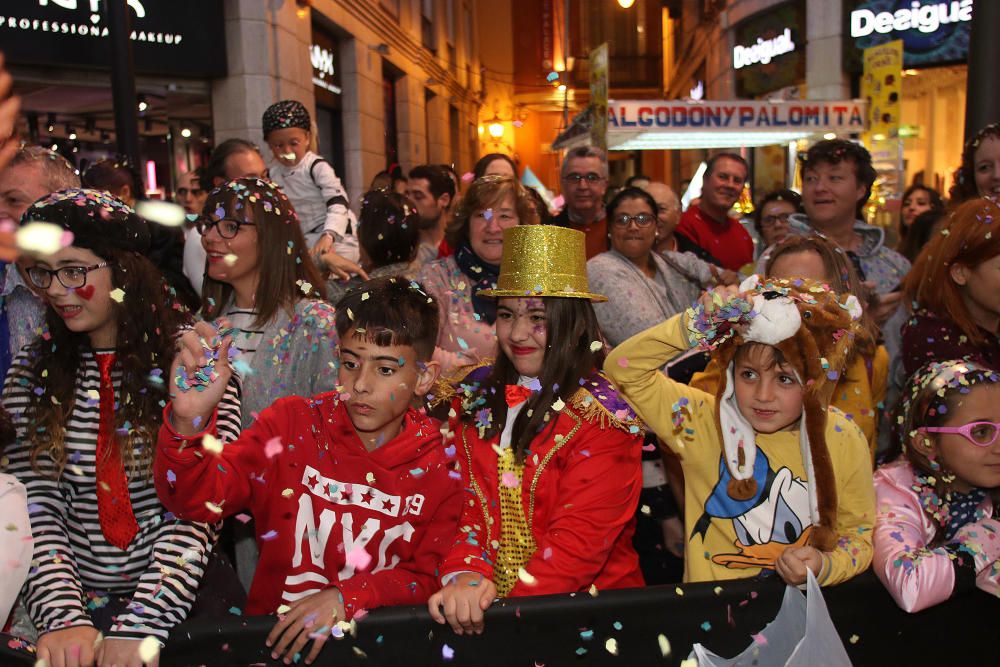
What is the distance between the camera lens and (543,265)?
7.89ft

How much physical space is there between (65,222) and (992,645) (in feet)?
7.92

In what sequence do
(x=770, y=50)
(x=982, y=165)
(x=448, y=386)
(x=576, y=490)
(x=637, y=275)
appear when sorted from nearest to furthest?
(x=576, y=490), (x=448, y=386), (x=982, y=165), (x=637, y=275), (x=770, y=50)

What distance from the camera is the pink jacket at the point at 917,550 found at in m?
1.84

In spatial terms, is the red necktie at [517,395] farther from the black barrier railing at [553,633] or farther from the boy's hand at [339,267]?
the boy's hand at [339,267]

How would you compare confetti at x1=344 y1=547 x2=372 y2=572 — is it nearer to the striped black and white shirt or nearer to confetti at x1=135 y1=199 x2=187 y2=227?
the striped black and white shirt

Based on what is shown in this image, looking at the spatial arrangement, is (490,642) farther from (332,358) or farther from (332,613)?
(332,358)

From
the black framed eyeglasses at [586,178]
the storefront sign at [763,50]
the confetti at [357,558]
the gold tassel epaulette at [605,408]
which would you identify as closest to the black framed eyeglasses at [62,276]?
the confetti at [357,558]

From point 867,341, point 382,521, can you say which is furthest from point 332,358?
point 867,341

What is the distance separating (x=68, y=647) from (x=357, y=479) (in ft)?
2.44

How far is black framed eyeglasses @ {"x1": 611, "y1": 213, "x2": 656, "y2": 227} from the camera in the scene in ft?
12.1

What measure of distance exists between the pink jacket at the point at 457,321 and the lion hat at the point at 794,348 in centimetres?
103

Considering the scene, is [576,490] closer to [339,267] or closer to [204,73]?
[339,267]

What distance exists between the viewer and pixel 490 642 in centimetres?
175

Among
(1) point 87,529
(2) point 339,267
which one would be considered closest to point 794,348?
(1) point 87,529
